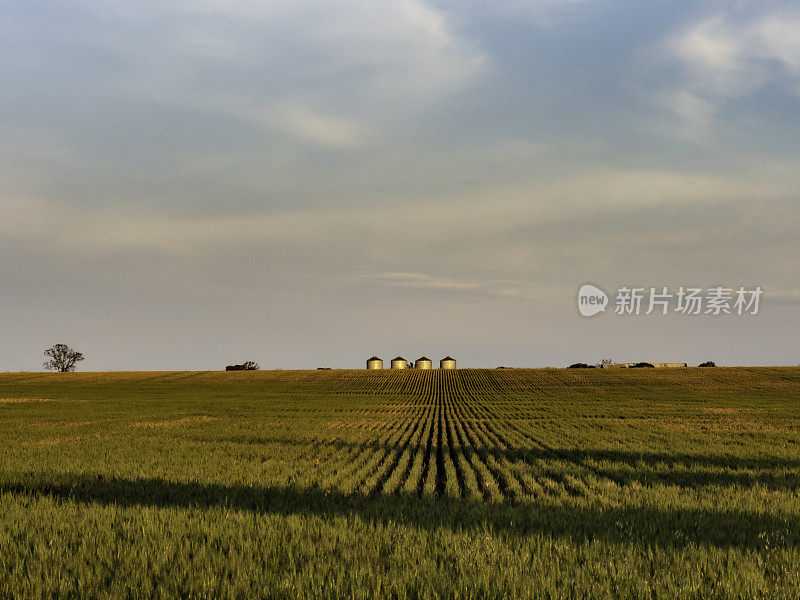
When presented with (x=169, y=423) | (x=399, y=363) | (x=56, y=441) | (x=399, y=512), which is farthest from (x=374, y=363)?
(x=399, y=512)

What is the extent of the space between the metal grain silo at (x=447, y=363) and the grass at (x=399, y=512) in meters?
123

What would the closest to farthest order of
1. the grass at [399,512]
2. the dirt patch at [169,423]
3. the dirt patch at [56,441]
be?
the grass at [399,512] → the dirt patch at [56,441] → the dirt patch at [169,423]

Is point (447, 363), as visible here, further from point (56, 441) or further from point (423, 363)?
point (56, 441)

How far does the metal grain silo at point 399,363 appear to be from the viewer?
15862 centimetres

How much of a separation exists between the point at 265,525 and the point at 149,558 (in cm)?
243

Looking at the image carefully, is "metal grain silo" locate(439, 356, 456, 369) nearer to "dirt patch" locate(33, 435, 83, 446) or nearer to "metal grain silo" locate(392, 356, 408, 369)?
"metal grain silo" locate(392, 356, 408, 369)

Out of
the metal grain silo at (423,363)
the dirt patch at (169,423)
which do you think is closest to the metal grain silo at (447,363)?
the metal grain silo at (423,363)

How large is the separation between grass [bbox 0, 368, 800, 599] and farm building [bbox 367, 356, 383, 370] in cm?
11827

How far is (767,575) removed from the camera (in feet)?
27.4

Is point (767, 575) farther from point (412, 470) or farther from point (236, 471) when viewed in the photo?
point (236, 471)

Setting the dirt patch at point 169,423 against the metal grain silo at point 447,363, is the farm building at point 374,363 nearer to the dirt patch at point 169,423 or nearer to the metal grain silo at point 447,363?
the metal grain silo at point 447,363

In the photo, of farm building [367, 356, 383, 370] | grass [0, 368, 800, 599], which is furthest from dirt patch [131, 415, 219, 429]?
farm building [367, 356, 383, 370]

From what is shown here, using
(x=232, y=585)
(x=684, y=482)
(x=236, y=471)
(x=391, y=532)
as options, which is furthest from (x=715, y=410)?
(x=232, y=585)

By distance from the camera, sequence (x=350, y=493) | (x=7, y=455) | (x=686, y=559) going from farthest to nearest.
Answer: (x=7, y=455) < (x=350, y=493) < (x=686, y=559)
